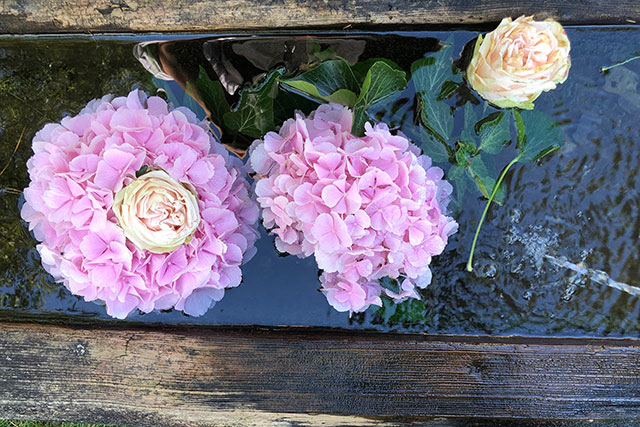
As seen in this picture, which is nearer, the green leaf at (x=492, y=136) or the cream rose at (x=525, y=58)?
the cream rose at (x=525, y=58)

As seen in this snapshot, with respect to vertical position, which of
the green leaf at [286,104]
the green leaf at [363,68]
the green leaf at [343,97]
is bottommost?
the green leaf at [286,104]

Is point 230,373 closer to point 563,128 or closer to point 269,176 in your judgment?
point 269,176

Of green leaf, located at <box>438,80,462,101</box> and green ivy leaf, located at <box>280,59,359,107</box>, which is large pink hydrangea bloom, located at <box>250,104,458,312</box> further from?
green leaf, located at <box>438,80,462,101</box>

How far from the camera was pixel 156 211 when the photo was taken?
66 cm

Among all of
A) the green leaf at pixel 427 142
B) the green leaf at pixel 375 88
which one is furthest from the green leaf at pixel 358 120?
the green leaf at pixel 427 142

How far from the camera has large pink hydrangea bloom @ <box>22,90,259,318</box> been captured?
0.70 meters

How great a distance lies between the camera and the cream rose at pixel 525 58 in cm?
77

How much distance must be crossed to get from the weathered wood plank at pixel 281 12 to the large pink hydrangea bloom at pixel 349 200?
271 mm

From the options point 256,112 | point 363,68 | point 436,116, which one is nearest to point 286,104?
point 256,112

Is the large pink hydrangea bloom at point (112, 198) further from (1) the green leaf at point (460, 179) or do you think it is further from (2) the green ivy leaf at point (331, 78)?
(1) the green leaf at point (460, 179)

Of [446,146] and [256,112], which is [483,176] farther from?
[256,112]

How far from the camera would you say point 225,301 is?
1.09 metres

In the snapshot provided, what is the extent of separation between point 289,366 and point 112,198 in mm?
490

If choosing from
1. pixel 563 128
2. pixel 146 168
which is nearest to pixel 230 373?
pixel 146 168
